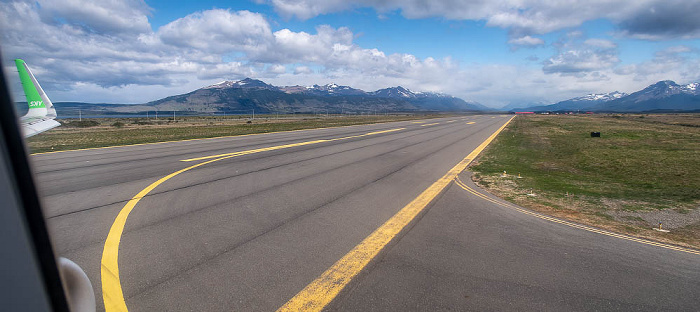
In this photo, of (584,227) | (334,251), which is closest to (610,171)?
(584,227)

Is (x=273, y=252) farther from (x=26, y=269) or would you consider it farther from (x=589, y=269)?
(x=589, y=269)

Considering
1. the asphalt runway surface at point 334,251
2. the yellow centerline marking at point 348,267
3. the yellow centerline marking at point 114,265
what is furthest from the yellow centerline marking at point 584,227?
the yellow centerline marking at point 114,265

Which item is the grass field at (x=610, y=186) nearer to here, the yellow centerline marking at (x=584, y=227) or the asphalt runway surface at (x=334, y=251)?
the yellow centerline marking at (x=584, y=227)

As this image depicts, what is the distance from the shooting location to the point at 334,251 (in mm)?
4824

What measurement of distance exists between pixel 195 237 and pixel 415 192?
528 cm

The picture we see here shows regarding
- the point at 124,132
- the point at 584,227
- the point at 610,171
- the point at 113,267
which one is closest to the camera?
the point at 113,267

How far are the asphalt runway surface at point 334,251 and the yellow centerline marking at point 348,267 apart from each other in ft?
0.35

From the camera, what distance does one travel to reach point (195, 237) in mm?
5191

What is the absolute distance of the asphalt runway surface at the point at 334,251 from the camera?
3717mm

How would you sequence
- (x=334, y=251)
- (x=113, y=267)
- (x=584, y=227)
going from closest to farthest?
(x=113, y=267)
(x=334, y=251)
(x=584, y=227)

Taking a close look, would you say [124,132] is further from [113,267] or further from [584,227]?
[584,227]

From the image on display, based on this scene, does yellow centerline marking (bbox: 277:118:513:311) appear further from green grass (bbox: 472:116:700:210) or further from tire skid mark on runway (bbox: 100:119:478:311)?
green grass (bbox: 472:116:700:210)

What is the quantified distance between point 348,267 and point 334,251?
518 mm

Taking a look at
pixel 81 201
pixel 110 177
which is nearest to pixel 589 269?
pixel 81 201
